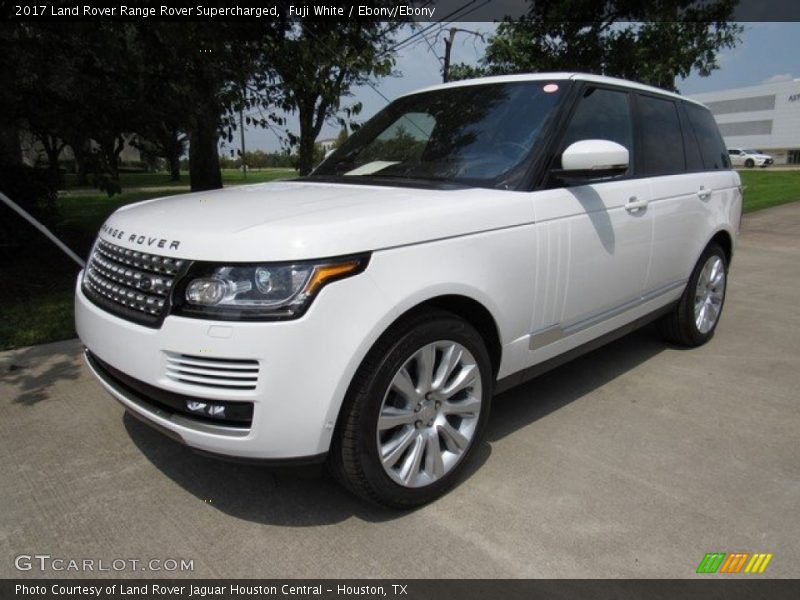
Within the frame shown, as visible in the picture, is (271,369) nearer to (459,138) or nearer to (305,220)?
(305,220)

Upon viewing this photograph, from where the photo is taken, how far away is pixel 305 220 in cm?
220

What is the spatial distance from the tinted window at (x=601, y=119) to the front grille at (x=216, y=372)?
197 cm

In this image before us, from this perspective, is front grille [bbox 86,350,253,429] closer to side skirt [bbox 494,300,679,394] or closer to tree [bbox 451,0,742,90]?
side skirt [bbox 494,300,679,394]

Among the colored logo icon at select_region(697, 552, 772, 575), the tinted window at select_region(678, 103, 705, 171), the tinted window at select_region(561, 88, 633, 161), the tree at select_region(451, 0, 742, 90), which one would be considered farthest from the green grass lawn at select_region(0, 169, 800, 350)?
the tree at select_region(451, 0, 742, 90)

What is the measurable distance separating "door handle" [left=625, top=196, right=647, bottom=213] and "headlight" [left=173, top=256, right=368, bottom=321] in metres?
2.02

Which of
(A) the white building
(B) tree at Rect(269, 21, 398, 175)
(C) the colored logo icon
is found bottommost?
(C) the colored logo icon

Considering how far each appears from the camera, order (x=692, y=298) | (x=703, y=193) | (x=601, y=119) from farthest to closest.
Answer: (x=692, y=298) → (x=703, y=193) → (x=601, y=119)

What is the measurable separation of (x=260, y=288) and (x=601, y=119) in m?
2.34

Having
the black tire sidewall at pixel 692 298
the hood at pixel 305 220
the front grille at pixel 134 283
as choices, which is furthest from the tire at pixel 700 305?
the front grille at pixel 134 283

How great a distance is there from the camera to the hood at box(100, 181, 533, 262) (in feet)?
6.85

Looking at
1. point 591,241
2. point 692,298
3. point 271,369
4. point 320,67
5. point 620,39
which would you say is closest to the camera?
point 271,369

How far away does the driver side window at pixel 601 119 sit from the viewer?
126 inches

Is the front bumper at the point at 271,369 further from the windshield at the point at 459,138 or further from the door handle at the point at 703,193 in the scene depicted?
the door handle at the point at 703,193

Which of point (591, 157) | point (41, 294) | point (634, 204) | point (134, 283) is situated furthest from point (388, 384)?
point (41, 294)
